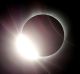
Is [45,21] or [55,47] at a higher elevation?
[45,21]

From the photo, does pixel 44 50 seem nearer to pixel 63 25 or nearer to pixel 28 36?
pixel 28 36

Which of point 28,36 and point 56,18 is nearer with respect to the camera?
point 28,36

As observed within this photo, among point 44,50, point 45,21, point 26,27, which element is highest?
point 45,21

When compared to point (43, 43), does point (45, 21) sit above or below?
above

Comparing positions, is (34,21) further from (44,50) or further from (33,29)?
(44,50)

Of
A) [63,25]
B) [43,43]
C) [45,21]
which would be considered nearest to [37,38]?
[43,43]

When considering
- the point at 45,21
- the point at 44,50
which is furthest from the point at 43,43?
the point at 45,21
